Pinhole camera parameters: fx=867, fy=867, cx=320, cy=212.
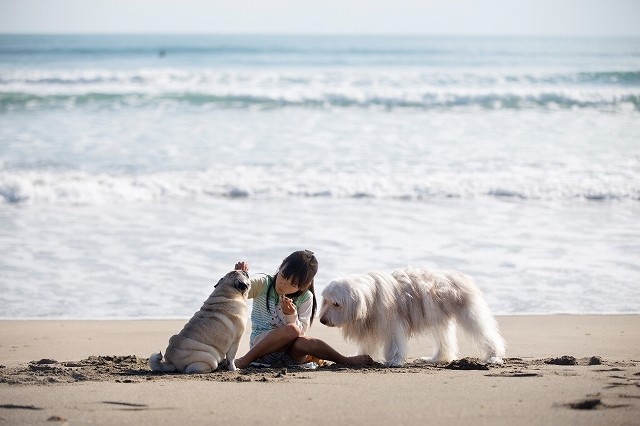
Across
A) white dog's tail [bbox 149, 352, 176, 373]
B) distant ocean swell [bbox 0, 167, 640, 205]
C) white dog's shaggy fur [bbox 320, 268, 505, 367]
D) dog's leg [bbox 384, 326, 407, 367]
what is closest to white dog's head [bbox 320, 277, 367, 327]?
white dog's shaggy fur [bbox 320, 268, 505, 367]

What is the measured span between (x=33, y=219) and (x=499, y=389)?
7989 mm

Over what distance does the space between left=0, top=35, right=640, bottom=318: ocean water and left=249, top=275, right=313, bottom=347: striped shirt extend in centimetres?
171

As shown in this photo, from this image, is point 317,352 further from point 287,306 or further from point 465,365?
point 465,365

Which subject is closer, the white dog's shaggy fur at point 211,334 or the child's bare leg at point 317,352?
the white dog's shaggy fur at point 211,334

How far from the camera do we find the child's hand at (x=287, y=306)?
17.7 ft

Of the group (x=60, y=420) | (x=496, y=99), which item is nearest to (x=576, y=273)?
(x=60, y=420)

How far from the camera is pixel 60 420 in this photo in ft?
13.0

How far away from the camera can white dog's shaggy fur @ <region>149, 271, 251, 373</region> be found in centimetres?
506

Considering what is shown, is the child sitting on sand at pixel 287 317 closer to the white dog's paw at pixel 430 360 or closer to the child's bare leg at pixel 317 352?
the child's bare leg at pixel 317 352

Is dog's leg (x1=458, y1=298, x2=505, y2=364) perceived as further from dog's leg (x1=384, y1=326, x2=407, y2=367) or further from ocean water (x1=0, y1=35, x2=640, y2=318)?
ocean water (x1=0, y1=35, x2=640, y2=318)

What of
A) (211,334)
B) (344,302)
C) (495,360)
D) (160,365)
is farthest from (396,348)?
(160,365)

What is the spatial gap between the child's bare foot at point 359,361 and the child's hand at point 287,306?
46 centimetres

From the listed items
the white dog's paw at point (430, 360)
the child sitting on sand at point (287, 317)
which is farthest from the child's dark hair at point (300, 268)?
the white dog's paw at point (430, 360)

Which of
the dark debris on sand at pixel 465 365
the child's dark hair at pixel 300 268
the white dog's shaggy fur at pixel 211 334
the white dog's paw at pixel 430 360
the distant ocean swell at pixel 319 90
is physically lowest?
the white dog's paw at pixel 430 360
